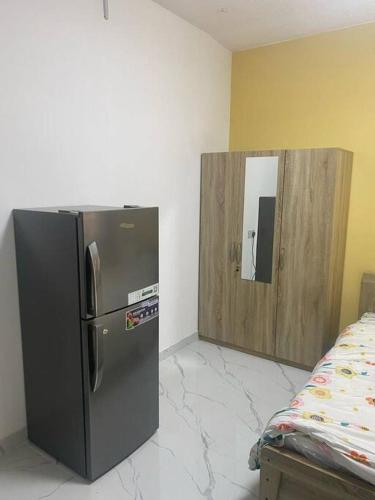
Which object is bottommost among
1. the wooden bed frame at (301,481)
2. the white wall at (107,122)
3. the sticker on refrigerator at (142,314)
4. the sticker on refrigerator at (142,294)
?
the wooden bed frame at (301,481)

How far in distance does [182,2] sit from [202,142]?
1.13 m

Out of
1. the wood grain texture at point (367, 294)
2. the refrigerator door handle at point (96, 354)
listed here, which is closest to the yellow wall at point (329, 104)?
the wood grain texture at point (367, 294)

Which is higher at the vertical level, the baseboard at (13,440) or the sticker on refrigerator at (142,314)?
the sticker on refrigerator at (142,314)

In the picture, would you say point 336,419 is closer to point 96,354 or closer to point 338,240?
point 96,354

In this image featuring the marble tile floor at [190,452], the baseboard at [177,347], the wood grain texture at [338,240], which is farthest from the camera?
the baseboard at [177,347]

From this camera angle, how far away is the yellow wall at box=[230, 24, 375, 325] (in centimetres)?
315

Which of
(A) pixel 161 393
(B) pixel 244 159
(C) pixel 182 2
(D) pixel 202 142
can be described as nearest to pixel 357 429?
(A) pixel 161 393

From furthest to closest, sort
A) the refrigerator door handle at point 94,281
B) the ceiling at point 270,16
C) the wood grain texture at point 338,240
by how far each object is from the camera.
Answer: the wood grain texture at point 338,240 → the ceiling at point 270,16 → the refrigerator door handle at point 94,281

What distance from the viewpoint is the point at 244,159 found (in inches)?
129

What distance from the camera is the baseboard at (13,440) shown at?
220cm

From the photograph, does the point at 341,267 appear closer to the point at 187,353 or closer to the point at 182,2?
the point at 187,353

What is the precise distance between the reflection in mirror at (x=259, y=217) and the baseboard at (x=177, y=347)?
848mm

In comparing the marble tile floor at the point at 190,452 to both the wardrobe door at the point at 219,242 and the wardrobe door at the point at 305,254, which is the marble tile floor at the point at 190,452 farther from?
the wardrobe door at the point at 219,242

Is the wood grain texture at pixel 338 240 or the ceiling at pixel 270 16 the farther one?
the wood grain texture at pixel 338 240
